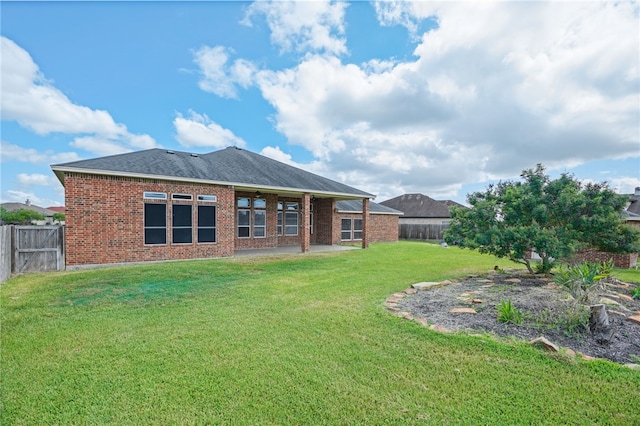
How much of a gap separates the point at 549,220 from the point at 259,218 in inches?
511

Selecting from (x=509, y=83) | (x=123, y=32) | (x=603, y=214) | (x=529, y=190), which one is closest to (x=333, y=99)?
(x=509, y=83)

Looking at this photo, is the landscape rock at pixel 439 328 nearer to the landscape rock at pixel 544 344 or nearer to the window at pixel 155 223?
the landscape rock at pixel 544 344

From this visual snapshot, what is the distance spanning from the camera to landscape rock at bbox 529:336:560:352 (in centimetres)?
363

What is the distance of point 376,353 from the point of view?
3.66 meters

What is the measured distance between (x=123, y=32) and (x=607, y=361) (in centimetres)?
1497

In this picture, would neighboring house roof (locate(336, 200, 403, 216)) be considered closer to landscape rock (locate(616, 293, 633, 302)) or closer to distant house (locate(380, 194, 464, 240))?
distant house (locate(380, 194, 464, 240))

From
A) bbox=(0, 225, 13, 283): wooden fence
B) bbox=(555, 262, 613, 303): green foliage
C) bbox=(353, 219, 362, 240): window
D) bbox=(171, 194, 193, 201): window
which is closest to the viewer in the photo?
bbox=(555, 262, 613, 303): green foliage

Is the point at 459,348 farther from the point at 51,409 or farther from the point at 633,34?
the point at 633,34

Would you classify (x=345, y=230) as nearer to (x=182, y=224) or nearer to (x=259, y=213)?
(x=259, y=213)

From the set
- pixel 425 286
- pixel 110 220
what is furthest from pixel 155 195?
pixel 425 286

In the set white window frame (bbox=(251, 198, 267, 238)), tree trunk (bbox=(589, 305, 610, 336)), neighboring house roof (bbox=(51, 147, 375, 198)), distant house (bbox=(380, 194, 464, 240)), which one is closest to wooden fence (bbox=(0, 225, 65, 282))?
neighboring house roof (bbox=(51, 147, 375, 198))

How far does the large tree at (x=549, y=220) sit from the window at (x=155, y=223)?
1032 cm

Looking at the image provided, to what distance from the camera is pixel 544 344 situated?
371cm

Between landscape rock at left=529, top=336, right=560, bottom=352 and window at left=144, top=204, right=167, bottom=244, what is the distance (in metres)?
11.5
